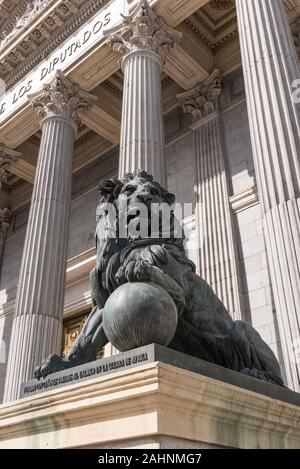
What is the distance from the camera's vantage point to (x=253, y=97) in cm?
960

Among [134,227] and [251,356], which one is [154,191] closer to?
[134,227]

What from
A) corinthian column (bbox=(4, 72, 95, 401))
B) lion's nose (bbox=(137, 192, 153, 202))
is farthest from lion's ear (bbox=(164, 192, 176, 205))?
corinthian column (bbox=(4, 72, 95, 401))

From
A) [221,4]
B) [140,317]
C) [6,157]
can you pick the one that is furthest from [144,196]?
[6,157]

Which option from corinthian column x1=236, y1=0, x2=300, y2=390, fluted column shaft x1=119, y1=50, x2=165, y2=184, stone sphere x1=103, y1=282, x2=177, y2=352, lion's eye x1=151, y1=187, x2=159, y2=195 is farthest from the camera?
fluted column shaft x1=119, y1=50, x2=165, y2=184

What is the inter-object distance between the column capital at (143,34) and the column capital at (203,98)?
10.0 ft

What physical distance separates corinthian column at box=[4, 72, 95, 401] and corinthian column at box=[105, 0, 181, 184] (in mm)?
2736

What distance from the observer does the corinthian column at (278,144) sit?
24.1 feet

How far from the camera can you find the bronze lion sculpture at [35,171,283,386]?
3.96 meters

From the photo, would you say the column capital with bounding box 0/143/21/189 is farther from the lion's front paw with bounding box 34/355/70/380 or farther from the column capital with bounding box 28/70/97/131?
the lion's front paw with bounding box 34/355/70/380

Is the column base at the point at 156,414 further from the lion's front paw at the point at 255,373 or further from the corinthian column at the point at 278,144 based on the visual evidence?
the corinthian column at the point at 278,144

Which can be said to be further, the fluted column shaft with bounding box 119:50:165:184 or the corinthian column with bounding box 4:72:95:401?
the corinthian column with bounding box 4:72:95:401

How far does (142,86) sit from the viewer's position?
40.3ft

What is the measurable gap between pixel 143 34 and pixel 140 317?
37.5 feet

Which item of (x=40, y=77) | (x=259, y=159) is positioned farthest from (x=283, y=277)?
(x=40, y=77)
